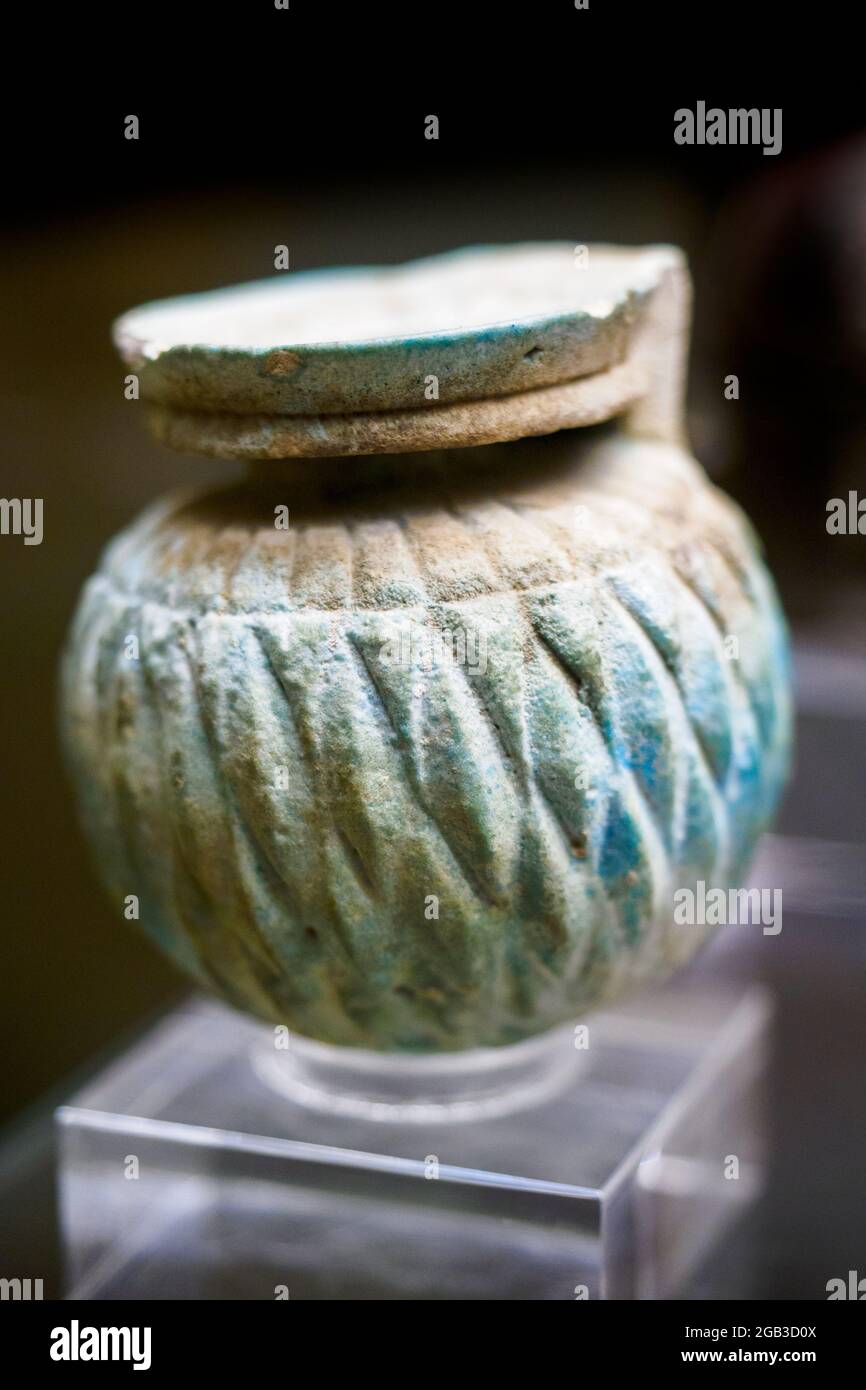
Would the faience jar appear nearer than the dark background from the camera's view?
Yes

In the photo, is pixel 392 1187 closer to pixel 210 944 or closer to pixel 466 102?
pixel 210 944

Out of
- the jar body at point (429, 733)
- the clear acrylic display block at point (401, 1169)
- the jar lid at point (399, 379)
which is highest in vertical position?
the jar lid at point (399, 379)

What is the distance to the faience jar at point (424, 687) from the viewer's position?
126 centimetres

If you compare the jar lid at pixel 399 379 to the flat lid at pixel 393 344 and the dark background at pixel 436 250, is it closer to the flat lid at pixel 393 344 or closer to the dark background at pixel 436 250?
the flat lid at pixel 393 344

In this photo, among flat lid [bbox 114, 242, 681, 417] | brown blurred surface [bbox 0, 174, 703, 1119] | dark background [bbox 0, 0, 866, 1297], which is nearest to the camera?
flat lid [bbox 114, 242, 681, 417]

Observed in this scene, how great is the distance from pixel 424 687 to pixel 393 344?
269mm

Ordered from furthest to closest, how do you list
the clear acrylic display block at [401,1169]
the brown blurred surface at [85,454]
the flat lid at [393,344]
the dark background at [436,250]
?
the brown blurred surface at [85,454]
the dark background at [436,250]
the clear acrylic display block at [401,1169]
the flat lid at [393,344]

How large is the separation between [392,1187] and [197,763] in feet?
1.61

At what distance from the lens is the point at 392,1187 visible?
152 centimetres

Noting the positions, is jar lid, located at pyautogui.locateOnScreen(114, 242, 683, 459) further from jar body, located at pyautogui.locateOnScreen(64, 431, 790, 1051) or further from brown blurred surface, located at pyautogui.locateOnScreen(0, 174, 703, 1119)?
brown blurred surface, located at pyautogui.locateOnScreen(0, 174, 703, 1119)

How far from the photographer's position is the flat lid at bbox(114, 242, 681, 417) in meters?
1.26

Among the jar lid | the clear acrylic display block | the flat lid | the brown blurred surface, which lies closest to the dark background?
the brown blurred surface

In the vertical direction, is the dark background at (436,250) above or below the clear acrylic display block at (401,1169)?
above

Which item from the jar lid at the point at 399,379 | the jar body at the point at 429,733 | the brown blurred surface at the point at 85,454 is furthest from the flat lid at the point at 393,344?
the brown blurred surface at the point at 85,454
